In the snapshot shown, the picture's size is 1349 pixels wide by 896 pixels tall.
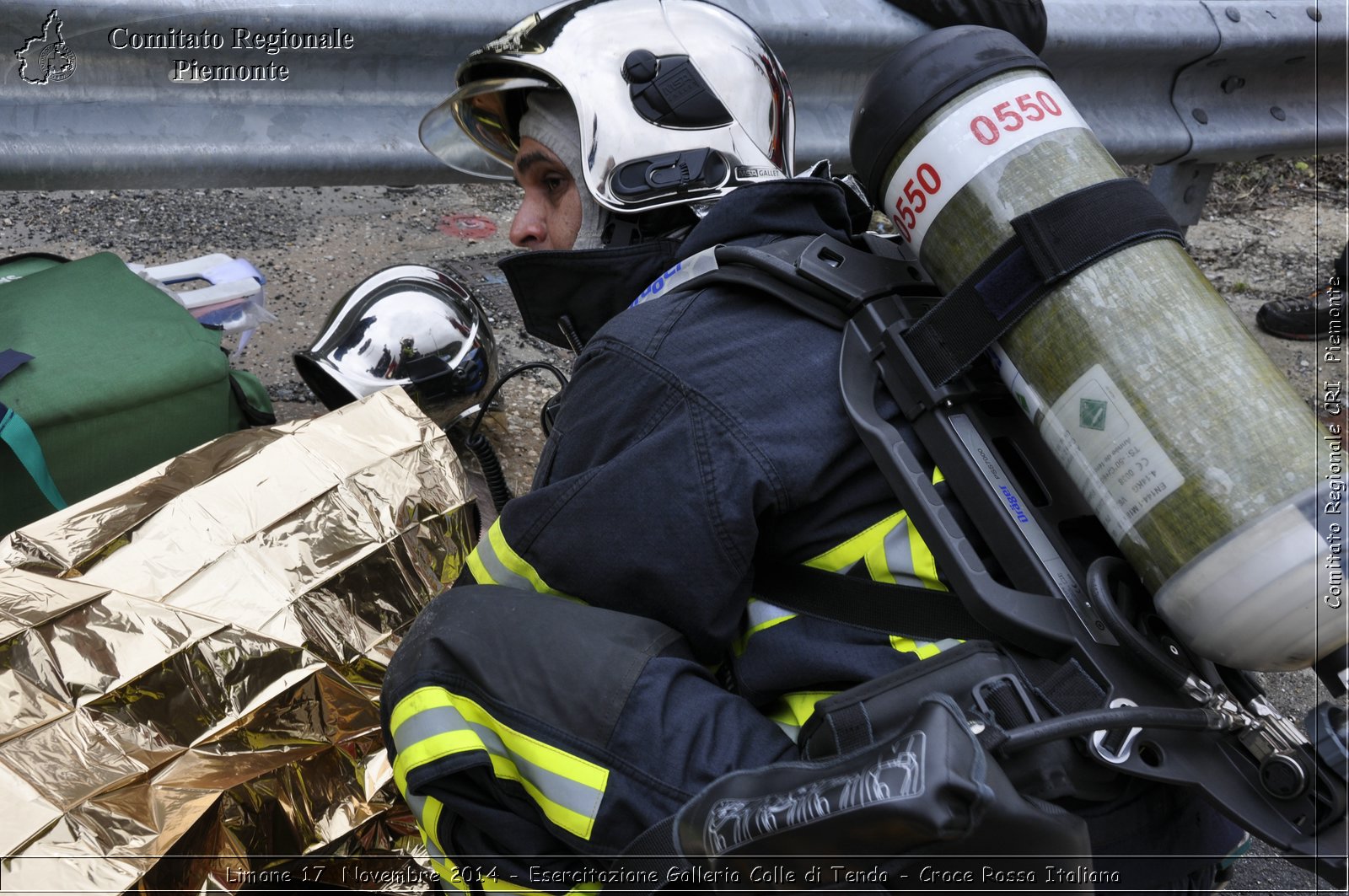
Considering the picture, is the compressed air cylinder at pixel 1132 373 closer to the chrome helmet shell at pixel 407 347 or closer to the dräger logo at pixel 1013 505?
the dräger logo at pixel 1013 505

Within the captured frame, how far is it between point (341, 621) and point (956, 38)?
4.55ft

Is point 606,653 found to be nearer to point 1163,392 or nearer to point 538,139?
point 1163,392

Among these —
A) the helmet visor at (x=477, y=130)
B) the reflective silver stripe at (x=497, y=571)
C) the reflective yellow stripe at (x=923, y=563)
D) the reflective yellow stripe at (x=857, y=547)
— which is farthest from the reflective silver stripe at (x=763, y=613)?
the helmet visor at (x=477, y=130)

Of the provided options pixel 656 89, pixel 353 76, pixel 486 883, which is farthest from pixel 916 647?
pixel 353 76

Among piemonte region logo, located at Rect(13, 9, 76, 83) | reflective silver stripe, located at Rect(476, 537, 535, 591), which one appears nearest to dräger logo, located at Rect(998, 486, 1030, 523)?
reflective silver stripe, located at Rect(476, 537, 535, 591)

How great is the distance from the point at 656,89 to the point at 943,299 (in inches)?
34.8

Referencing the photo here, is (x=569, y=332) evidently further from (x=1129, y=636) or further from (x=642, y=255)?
(x=1129, y=636)

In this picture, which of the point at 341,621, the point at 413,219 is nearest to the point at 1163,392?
the point at 341,621

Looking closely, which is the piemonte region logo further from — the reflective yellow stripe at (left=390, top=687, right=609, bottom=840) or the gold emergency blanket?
the reflective yellow stripe at (left=390, top=687, right=609, bottom=840)

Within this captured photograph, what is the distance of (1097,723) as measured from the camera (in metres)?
1.28

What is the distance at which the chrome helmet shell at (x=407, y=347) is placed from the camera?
2.83m

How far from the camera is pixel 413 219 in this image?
4.02 meters

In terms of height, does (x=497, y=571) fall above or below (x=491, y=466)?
above

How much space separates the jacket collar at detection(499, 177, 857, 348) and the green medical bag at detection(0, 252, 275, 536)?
0.75 meters
